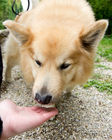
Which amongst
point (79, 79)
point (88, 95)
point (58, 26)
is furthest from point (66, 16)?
point (88, 95)

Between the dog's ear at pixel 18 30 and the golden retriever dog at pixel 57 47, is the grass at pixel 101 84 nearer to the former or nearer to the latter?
the golden retriever dog at pixel 57 47

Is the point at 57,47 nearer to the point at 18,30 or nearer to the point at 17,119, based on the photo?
the point at 18,30

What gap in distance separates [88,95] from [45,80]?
1908 mm

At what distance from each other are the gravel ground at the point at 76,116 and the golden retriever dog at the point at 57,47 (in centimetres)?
71

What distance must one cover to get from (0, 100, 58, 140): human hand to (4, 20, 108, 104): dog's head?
19cm

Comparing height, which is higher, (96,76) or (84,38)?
(84,38)

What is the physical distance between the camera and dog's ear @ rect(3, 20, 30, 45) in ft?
8.36

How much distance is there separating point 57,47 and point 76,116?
4.88 feet

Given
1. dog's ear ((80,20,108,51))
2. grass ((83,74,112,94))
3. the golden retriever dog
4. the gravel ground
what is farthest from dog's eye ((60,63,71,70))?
grass ((83,74,112,94))

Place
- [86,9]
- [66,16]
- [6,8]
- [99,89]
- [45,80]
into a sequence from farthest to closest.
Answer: [6,8] < [99,89] < [86,9] < [66,16] < [45,80]

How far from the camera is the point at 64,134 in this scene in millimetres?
2947

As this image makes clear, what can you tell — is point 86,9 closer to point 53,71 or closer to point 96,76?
point 53,71

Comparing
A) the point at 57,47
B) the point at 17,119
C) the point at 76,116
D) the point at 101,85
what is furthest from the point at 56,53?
the point at 101,85

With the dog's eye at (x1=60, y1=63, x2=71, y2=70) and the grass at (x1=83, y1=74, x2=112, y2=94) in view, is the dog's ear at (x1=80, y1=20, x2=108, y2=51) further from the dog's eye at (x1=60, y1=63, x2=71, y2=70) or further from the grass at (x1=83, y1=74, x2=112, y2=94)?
the grass at (x1=83, y1=74, x2=112, y2=94)
